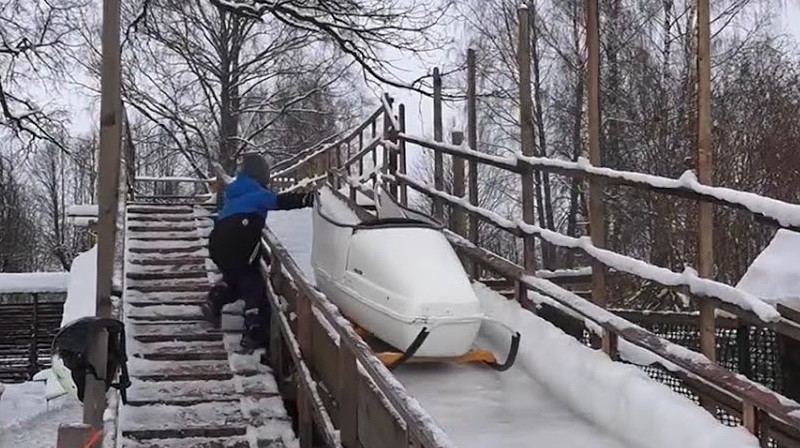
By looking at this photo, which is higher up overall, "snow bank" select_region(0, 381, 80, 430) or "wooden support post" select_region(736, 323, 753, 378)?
"wooden support post" select_region(736, 323, 753, 378)

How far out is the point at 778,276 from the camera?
6648mm

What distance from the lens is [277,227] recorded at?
38.4 ft

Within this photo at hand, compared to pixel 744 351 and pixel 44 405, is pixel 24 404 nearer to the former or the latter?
pixel 44 405

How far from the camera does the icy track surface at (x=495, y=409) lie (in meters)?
4.83

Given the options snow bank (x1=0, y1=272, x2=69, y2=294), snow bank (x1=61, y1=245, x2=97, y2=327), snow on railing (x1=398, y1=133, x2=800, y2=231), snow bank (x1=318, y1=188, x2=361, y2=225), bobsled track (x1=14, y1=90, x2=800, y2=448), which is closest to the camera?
snow on railing (x1=398, y1=133, x2=800, y2=231)

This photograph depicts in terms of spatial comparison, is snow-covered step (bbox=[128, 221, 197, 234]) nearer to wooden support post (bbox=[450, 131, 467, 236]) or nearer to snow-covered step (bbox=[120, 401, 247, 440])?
wooden support post (bbox=[450, 131, 467, 236])

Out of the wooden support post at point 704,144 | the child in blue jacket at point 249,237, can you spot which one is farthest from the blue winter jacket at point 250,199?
the wooden support post at point 704,144

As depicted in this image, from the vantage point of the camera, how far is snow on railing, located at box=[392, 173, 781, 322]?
4328 mm

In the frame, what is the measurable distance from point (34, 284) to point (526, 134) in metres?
15.5

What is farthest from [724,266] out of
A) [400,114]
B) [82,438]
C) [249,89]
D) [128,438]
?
[249,89]

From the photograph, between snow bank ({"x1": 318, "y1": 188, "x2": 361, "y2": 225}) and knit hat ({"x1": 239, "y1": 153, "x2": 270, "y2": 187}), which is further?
knit hat ({"x1": 239, "y1": 153, "x2": 270, "y2": 187})

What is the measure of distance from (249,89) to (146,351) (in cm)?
2398

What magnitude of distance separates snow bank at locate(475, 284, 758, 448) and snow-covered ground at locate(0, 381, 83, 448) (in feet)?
27.4

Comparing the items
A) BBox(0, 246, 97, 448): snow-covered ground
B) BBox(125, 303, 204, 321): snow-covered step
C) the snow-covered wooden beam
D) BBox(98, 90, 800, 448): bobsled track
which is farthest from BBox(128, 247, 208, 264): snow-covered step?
the snow-covered wooden beam
